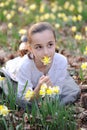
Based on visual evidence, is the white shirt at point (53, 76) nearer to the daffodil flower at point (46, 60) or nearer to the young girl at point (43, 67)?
the young girl at point (43, 67)

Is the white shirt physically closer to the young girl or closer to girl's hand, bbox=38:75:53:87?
the young girl

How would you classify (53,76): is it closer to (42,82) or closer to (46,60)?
(42,82)

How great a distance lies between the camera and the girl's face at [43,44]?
3621 millimetres

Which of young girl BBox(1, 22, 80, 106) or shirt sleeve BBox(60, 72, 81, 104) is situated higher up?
young girl BBox(1, 22, 80, 106)

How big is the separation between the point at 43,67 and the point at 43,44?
0.35m

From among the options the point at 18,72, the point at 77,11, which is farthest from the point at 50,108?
the point at 77,11

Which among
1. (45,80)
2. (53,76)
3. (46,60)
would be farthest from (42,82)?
(53,76)

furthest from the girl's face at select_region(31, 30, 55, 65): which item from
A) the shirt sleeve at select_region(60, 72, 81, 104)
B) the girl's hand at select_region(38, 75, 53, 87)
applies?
the shirt sleeve at select_region(60, 72, 81, 104)

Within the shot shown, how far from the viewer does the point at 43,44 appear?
3621 mm

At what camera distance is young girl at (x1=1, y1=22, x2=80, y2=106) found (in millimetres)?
3635

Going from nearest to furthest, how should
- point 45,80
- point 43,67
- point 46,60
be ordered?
point 46,60 < point 45,80 < point 43,67

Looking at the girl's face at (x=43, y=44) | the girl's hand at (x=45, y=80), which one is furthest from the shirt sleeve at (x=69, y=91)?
the girl's face at (x=43, y=44)

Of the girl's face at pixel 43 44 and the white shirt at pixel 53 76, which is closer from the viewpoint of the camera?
the girl's face at pixel 43 44

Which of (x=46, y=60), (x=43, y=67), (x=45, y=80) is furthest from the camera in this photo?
(x=43, y=67)
